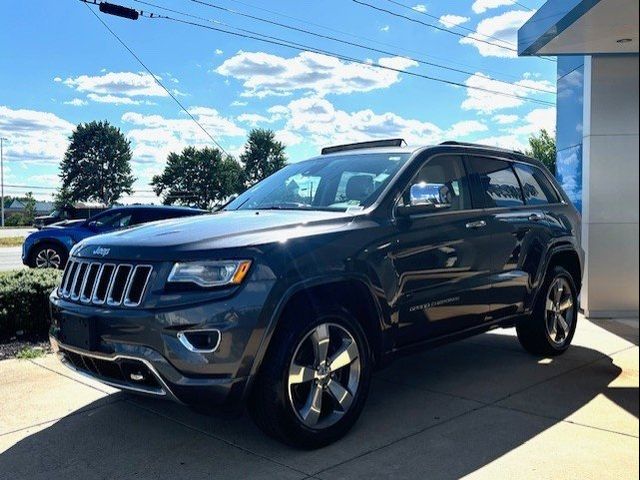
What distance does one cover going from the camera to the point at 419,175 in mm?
4609

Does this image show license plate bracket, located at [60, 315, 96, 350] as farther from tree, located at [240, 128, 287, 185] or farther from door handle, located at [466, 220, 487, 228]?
tree, located at [240, 128, 287, 185]

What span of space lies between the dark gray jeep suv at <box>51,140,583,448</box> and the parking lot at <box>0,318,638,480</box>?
0.33 metres

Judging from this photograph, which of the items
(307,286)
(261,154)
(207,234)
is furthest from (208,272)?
(261,154)

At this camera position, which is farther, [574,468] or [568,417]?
[568,417]

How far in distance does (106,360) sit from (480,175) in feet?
10.9

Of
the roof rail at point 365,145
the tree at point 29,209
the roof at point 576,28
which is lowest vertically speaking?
the tree at point 29,209

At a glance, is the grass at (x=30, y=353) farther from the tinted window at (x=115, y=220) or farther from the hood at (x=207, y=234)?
the tinted window at (x=115, y=220)

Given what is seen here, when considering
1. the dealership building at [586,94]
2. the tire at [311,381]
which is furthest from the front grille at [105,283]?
the dealership building at [586,94]

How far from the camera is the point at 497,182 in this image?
17.9 ft

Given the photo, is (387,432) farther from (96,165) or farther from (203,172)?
(96,165)

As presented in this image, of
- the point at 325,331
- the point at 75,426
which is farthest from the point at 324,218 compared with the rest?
the point at 75,426

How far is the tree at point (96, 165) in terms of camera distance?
327 feet

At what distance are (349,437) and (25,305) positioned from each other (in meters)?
4.20

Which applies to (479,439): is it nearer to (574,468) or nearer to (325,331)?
(574,468)
